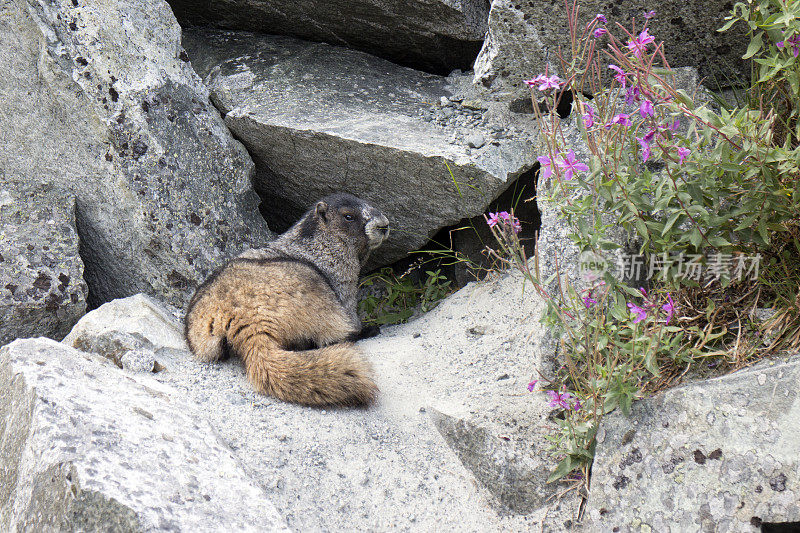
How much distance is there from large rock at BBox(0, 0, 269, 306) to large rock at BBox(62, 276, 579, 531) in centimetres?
55

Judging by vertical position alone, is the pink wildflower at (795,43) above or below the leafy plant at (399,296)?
above

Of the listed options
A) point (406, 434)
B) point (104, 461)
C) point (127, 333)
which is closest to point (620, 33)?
point (406, 434)

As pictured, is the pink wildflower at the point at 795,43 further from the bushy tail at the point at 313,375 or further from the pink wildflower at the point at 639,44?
the bushy tail at the point at 313,375

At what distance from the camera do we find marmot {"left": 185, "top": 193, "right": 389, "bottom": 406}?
397cm

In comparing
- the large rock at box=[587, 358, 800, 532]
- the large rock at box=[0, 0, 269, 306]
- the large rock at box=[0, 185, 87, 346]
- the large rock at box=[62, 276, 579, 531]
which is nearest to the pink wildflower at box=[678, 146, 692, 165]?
the large rock at box=[587, 358, 800, 532]

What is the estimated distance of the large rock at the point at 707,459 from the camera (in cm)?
256

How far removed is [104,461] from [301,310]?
2121 millimetres

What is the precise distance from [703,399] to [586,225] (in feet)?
2.68

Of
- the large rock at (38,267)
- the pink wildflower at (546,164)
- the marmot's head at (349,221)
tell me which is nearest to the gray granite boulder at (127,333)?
the large rock at (38,267)

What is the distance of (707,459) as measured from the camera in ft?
8.86

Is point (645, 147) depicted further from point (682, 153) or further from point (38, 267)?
point (38, 267)

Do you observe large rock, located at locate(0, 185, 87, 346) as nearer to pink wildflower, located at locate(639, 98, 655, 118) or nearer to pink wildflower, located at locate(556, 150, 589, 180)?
pink wildflower, located at locate(556, 150, 589, 180)

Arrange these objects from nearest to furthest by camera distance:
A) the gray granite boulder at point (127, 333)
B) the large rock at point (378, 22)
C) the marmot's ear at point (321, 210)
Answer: the gray granite boulder at point (127, 333), the large rock at point (378, 22), the marmot's ear at point (321, 210)

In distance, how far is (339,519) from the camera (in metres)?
3.20
